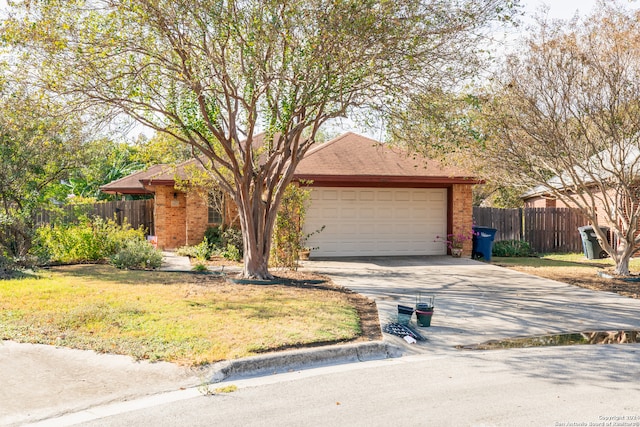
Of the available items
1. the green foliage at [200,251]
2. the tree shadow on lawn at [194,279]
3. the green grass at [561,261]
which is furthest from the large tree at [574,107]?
the green foliage at [200,251]

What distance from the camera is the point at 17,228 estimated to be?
1376cm

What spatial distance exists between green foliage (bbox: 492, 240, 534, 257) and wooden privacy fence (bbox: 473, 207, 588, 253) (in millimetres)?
1088

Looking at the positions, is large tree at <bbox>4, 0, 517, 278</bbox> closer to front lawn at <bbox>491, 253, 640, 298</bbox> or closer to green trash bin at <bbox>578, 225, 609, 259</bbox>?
front lawn at <bbox>491, 253, 640, 298</bbox>

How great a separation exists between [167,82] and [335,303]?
5.62 metres

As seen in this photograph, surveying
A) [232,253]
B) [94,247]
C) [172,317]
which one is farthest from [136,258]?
[172,317]

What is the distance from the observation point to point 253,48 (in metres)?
9.65

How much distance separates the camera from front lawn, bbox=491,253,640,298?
1247 cm

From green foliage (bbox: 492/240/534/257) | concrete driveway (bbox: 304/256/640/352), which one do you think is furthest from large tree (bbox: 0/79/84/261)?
green foliage (bbox: 492/240/534/257)

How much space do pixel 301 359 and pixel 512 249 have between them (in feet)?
51.0

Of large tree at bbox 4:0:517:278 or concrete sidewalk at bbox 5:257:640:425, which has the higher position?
large tree at bbox 4:0:517:278

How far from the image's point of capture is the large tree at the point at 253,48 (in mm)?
9562

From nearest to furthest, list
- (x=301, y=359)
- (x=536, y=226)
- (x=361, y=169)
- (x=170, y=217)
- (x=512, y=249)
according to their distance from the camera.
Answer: (x=301, y=359) < (x=361, y=169) < (x=170, y=217) < (x=512, y=249) < (x=536, y=226)

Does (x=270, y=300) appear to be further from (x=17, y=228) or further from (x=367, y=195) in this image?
(x=367, y=195)

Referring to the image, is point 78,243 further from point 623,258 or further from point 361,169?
point 623,258
